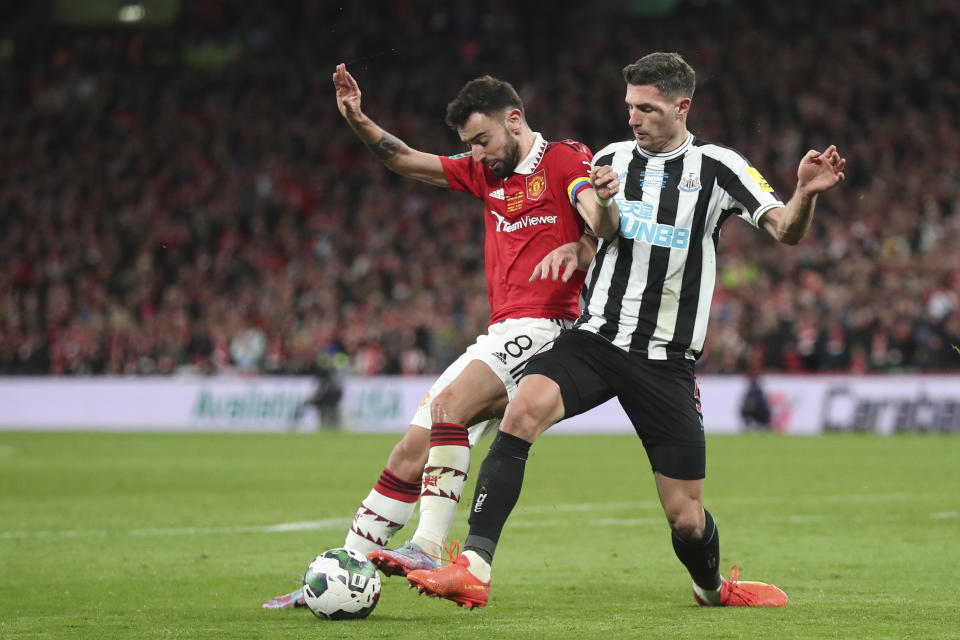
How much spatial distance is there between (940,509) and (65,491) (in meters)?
8.24

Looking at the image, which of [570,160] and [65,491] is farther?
[65,491]

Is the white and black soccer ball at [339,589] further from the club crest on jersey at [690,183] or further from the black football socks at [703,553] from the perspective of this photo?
the club crest on jersey at [690,183]

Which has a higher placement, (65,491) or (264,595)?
(264,595)

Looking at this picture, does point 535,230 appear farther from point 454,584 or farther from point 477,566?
point 454,584

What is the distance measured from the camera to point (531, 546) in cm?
936

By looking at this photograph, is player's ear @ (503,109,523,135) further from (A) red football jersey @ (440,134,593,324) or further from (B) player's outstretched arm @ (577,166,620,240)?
(B) player's outstretched arm @ (577,166,620,240)

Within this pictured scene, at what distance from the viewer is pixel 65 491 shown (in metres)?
14.0

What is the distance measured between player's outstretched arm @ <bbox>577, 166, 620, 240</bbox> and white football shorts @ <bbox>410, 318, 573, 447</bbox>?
577 millimetres

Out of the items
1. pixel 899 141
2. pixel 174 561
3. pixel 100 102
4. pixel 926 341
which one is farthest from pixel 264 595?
pixel 100 102

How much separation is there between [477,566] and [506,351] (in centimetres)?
116

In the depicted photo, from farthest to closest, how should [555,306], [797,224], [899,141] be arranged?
1. [899,141]
2. [555,306]
3. [797,224]

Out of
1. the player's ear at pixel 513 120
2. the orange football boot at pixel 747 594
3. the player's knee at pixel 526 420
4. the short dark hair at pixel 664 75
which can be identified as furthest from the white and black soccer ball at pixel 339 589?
the short dark hair at pixel 664 75

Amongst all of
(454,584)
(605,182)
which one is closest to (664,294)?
(605,182)

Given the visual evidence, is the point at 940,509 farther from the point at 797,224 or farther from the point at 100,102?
the point at 100,102
